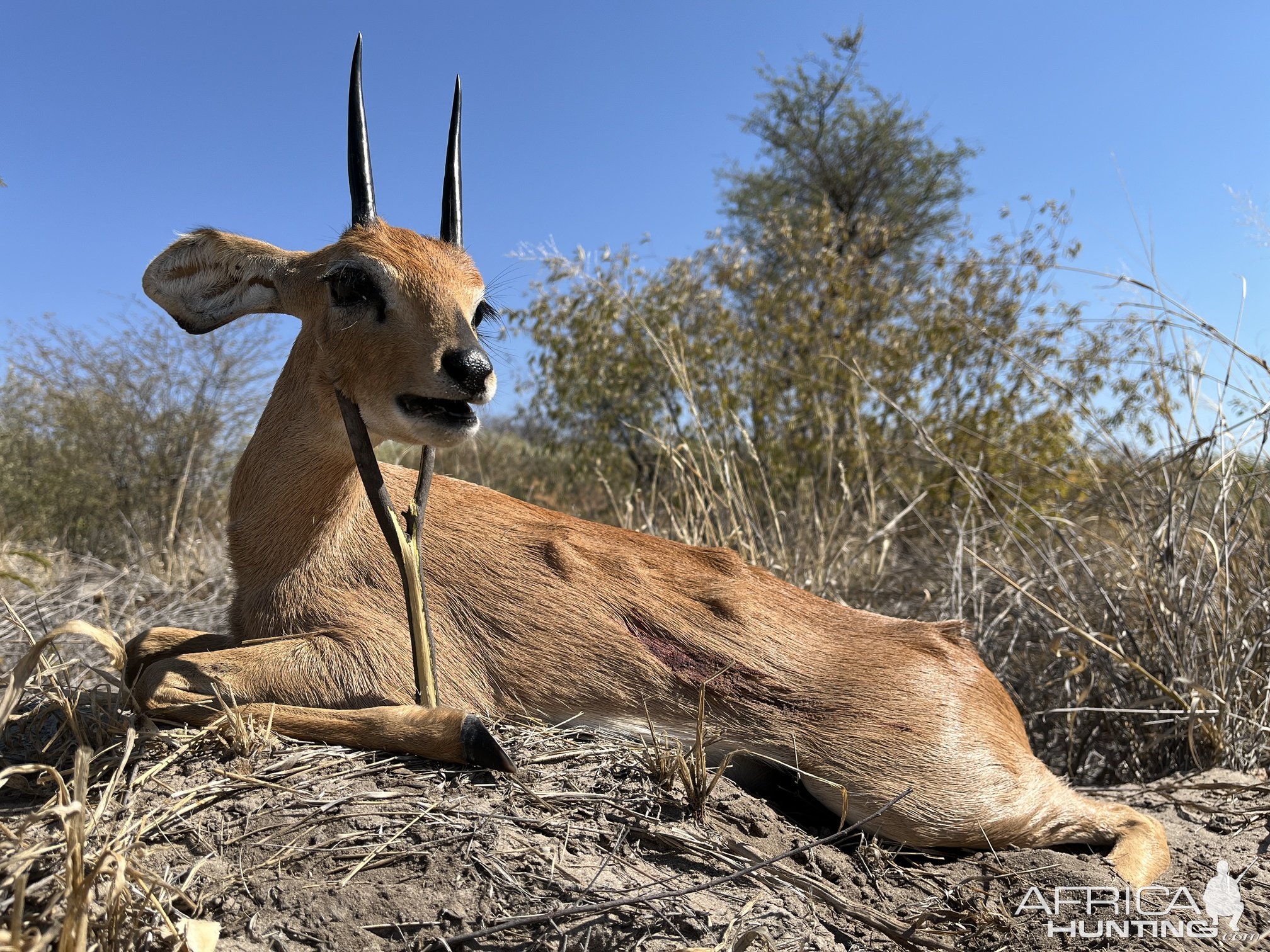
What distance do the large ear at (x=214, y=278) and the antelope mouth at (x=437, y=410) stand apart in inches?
35.8

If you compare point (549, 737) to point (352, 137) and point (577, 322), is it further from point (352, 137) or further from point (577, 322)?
point (577, 322)

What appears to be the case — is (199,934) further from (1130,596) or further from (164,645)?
(1130,596)

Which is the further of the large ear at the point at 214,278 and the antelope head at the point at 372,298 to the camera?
the large ear at the point at 214,278

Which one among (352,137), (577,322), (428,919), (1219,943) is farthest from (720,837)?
(577,322)

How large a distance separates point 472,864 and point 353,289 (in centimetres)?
184

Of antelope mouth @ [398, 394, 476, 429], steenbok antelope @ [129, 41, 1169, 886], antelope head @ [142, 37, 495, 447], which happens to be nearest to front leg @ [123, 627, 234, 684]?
steenbok antelope @ [129, 41, 1169, 886]

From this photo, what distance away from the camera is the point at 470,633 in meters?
3.07

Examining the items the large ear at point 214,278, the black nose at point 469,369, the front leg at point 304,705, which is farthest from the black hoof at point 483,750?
the large ear at point 214,278

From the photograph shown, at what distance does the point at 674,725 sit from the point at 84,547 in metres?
9.28

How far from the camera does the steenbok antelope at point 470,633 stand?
275cm

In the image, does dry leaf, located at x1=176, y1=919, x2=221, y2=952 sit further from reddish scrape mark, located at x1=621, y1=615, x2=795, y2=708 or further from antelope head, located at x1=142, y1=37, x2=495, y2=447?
reddish scrape mark, located at x1=621, y1=615, x2=795, y2=708

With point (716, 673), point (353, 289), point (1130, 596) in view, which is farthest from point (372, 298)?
point (1130, 596)

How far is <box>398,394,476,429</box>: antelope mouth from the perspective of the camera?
256 centimetres

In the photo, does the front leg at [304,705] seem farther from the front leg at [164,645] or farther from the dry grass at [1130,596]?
the dry grass at [1130,596]
